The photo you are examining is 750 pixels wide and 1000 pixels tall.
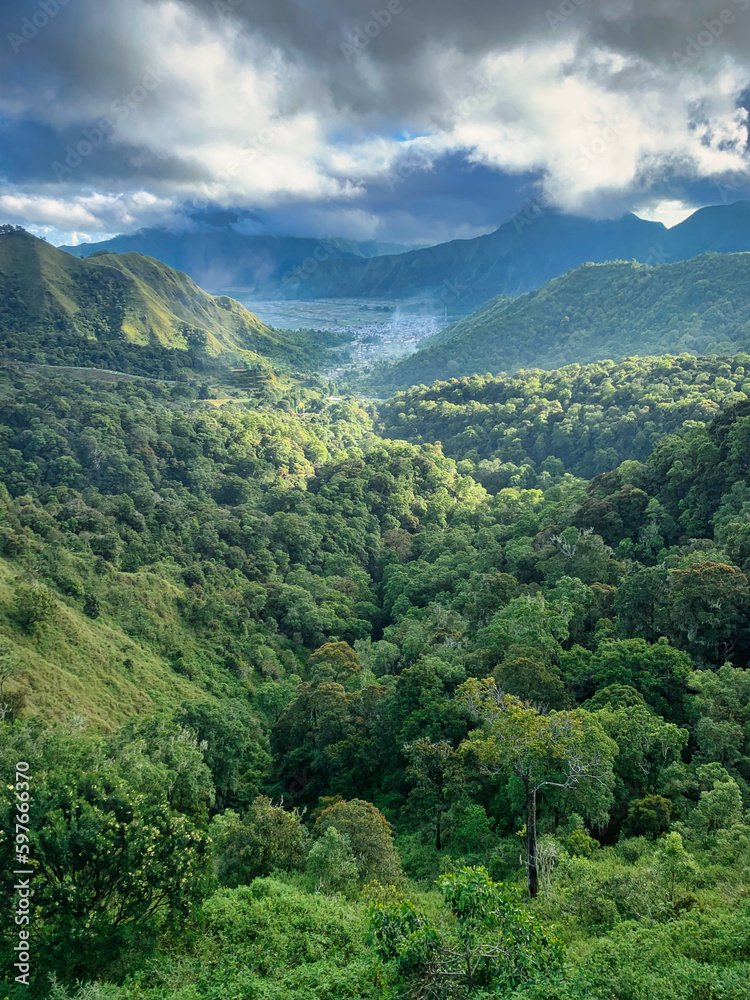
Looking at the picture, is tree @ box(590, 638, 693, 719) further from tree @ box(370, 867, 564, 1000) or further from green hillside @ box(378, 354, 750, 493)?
green hillside @ box(378, 354, 750, 493)

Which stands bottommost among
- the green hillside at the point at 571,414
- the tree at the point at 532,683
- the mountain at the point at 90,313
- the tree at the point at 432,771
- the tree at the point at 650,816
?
the tree at the point at 432,771

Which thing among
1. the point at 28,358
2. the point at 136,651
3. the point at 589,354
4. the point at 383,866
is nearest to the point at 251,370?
the point at 28,358

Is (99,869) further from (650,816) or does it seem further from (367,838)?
(650,816)

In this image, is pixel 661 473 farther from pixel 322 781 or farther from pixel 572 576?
pixel 322 781

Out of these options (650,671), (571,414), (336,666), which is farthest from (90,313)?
(650,671)

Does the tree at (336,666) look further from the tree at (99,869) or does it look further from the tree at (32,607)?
the tree at (99,869)

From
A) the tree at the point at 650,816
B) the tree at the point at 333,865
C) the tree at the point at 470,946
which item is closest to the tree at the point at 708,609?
the tree at the point at 650,816
